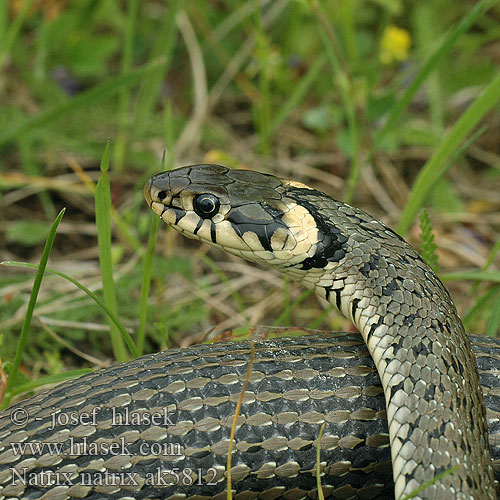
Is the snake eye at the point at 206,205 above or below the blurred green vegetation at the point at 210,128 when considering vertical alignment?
below

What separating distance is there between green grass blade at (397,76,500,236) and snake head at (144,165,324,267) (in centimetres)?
72

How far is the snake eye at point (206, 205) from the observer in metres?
2.65

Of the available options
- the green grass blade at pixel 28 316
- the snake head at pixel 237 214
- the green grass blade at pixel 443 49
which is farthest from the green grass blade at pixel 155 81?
the green grass blade at pixel 28 316

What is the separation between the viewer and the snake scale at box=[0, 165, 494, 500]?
2.09 m

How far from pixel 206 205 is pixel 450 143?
1150 millimetres

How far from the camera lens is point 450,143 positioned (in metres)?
3.07

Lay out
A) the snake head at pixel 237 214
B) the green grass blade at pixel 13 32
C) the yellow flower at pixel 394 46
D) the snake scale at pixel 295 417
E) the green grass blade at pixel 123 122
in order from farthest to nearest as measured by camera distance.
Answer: the yellow flower at pixel 394 46 < the green grass blade at pixel 123 122 < the green grass blade at pixel 13 32 < the snake head at pixel 237 214 < the snake scale at pixel 295 417

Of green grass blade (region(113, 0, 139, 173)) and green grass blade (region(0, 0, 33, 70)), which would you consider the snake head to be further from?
green grass blade (region(0, 0, 33, 70))

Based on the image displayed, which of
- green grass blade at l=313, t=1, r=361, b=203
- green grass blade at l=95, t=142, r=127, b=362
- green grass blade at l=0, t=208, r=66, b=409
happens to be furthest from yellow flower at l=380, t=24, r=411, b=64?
green grass blade at l=0, t=208, r=66, b=409

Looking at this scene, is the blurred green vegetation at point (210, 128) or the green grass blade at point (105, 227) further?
the blurred green vegetation at point (210, 128)

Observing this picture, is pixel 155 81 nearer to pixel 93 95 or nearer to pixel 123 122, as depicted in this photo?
pixel 123 122

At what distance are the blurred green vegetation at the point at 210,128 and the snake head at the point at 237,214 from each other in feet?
1.78

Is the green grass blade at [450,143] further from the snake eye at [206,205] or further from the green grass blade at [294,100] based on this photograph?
the green grass blade at [294,100]

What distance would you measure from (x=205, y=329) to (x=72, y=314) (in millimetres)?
665
